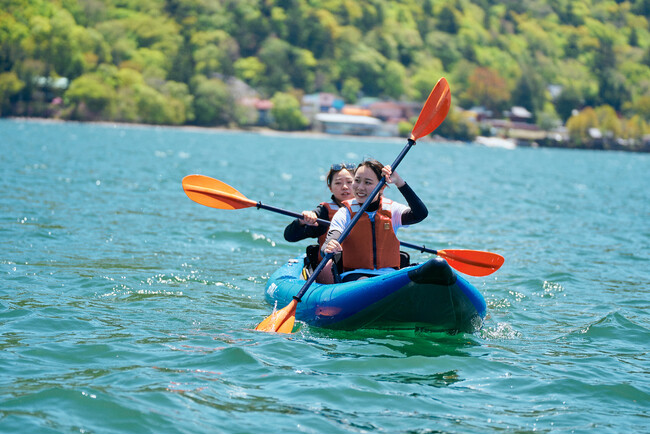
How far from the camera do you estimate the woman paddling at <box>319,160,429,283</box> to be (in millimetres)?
6984

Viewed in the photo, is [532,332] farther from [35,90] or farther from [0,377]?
[35,90]

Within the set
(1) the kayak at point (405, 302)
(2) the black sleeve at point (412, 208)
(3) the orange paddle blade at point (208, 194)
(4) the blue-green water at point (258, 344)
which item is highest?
(2) the black sleeve at point (412, 208)

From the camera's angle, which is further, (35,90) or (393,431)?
(35,90)

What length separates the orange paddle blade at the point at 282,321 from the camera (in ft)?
22.6

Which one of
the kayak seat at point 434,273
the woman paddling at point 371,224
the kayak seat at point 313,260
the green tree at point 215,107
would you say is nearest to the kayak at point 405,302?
the kayak seat at point 434,273

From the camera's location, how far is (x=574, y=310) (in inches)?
335

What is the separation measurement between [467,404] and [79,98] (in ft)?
265

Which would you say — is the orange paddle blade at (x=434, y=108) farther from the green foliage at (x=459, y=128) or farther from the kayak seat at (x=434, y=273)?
the green foliage at (x=459, y=128)

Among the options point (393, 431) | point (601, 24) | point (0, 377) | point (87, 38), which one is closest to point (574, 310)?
point (393, 431)

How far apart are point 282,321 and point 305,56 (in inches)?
4452

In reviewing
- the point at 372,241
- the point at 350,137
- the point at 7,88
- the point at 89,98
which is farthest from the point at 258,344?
the point at 350,137

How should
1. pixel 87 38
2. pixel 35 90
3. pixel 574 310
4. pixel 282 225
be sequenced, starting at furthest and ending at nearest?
pixel 87 38
pixel 35 90
pixel 282 225
pixel 574 310

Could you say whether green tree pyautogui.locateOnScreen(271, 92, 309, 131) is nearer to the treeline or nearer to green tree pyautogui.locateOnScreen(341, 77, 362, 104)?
the treeline

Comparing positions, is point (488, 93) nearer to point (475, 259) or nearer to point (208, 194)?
point (208, 194)
